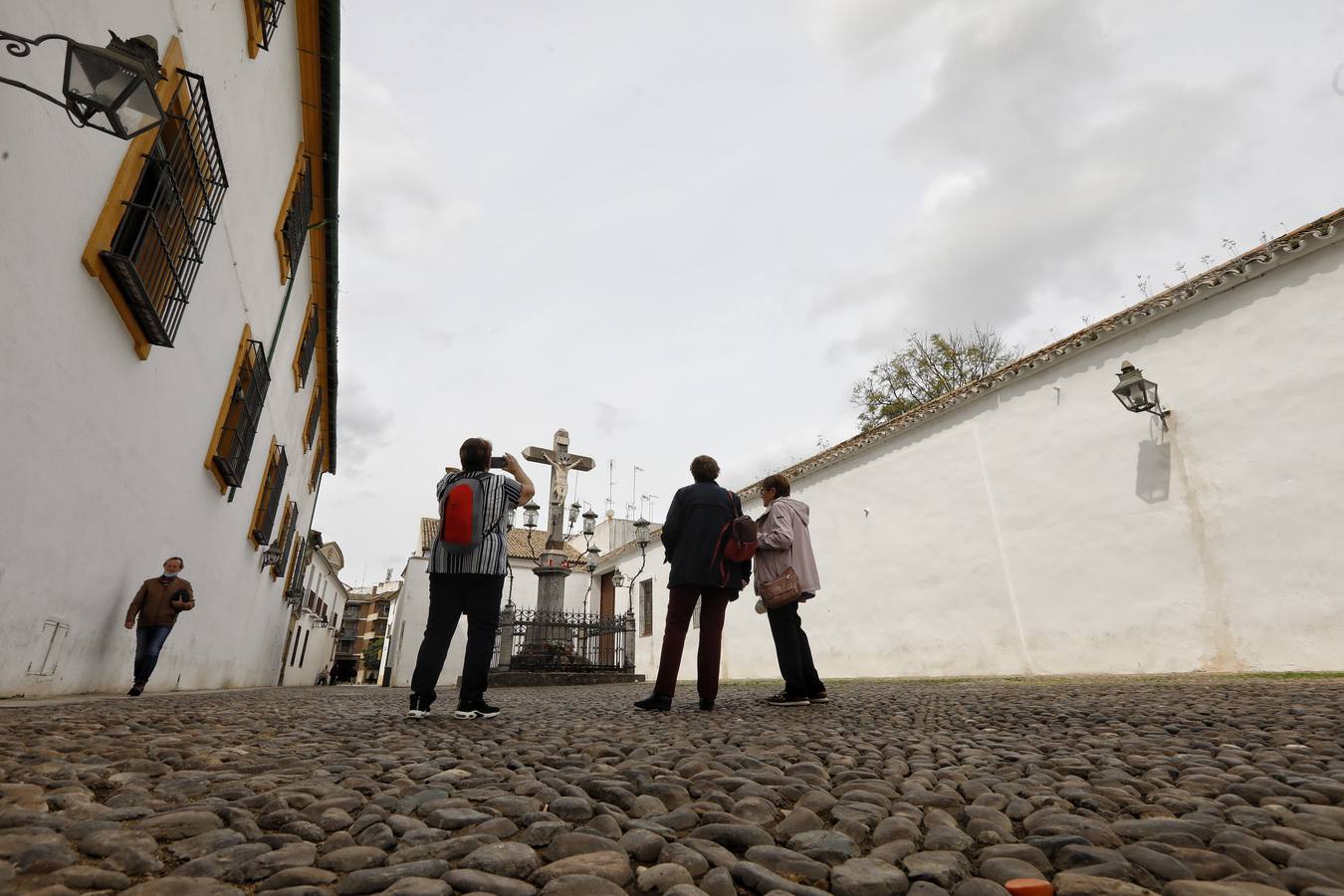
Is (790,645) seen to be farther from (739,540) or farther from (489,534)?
(489,534)

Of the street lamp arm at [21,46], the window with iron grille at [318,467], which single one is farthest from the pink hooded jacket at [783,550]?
the window with iron grille at [318,467]

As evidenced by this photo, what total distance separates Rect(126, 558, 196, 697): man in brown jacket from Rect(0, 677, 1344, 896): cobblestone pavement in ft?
8.73

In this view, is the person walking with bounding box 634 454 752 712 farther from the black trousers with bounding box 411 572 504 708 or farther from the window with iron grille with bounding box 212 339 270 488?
the window with iron grille with bounding box 212 339 270 488

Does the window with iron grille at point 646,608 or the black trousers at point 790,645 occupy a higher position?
the window with iron grille at point 646,608

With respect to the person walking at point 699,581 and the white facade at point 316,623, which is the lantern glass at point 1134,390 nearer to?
the person walking at point 699,581

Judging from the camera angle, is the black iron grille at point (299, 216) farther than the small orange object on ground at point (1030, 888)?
Yes

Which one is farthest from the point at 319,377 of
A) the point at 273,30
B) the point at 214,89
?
the point at 214,89

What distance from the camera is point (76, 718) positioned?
3.29 metres

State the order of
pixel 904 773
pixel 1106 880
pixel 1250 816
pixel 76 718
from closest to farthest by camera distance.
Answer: pixel 1106 880
pixel 1250 816
pixel 904 773
pixel 76 718

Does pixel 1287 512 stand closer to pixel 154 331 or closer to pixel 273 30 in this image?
pixel 154 331

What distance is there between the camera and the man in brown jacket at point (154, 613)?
18.5ft

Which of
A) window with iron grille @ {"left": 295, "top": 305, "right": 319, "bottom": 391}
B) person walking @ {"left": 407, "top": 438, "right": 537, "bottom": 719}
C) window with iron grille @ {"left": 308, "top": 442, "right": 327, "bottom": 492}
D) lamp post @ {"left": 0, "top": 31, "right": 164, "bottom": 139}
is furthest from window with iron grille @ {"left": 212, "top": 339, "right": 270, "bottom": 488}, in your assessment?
window with iron grille @ {"left": 308, "top": 442, "right": 327, "bottom": 492}

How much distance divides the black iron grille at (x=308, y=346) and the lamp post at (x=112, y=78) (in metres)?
8.67

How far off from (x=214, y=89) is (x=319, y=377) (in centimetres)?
912
